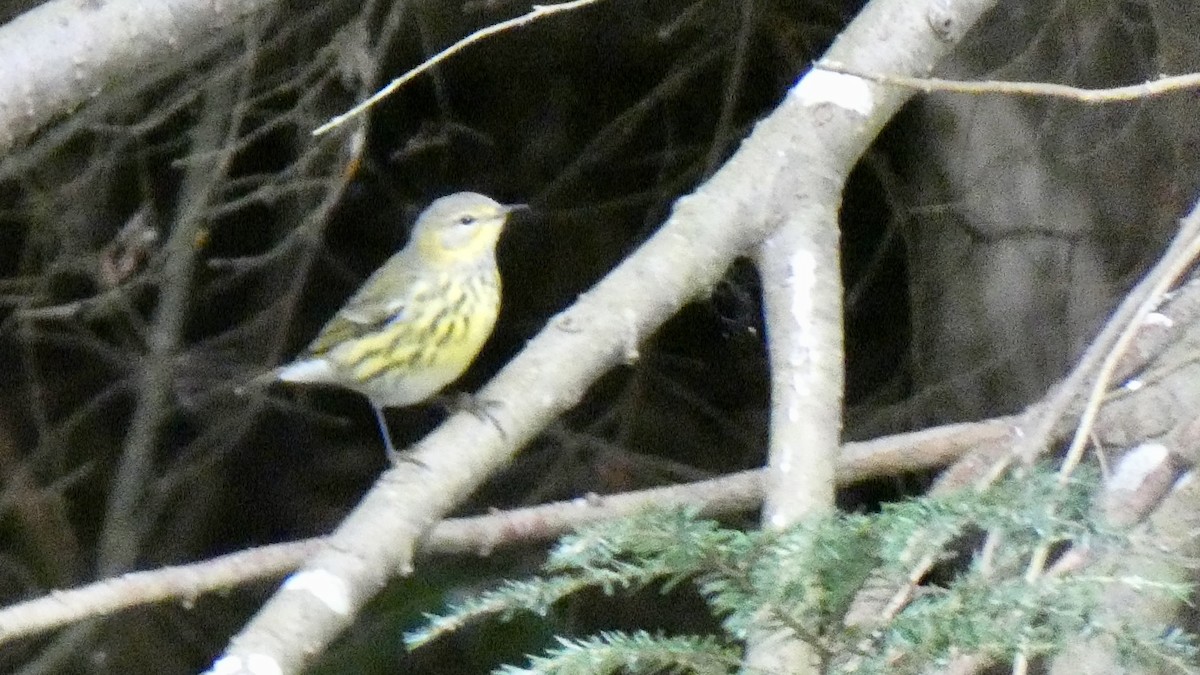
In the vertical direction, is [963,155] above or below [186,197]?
below

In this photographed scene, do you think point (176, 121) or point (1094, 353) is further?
point (176, 121)

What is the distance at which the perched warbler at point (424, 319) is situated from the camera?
2.80 meters

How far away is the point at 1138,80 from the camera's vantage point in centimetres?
265

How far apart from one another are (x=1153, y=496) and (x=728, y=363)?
5.38ft

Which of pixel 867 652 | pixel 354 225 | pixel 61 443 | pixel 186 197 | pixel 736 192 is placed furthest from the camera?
pixel 354 225

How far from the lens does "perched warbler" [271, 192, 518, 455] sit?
2.80 m

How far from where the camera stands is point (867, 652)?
1052 millimetres

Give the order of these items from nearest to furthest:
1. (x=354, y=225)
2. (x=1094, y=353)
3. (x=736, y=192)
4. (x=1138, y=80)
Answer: (x=1094, y=353), (x=736, y=192), (x=1138, y=80), (x=354, y=225)

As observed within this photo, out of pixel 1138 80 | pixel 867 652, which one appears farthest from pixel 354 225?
pixel 867 652

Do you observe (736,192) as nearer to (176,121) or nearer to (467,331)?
(467,331)

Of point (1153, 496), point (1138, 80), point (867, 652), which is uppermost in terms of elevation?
point (1138, 80)

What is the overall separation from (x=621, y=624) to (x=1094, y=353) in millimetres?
1700

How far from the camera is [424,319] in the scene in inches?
111

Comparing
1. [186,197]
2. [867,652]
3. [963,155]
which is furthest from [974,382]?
[867,652]
